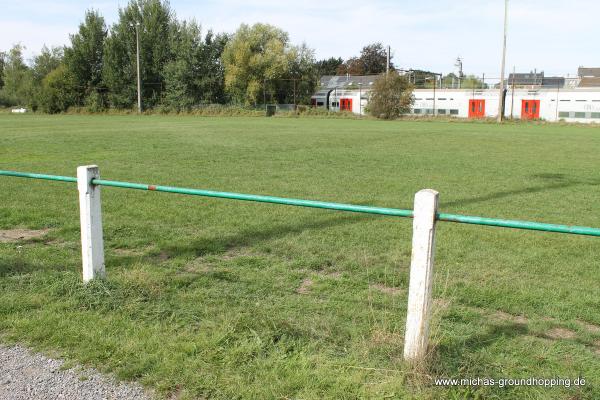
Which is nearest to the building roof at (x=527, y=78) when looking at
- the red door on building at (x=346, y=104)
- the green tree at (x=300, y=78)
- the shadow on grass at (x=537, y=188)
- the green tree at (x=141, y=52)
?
the red door on building at (x=346, y=104)

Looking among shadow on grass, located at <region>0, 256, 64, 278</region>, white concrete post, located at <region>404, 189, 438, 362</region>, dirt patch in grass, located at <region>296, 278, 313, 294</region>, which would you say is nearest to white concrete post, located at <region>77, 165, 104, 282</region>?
shadow on grass, located at <region>0, 256, 64, 278</region>

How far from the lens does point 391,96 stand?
51.7 metres

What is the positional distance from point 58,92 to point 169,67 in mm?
15199

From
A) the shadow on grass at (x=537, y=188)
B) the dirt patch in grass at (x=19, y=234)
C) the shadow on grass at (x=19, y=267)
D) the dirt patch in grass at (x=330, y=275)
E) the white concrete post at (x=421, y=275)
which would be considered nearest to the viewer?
the white concrete post at (x=421, y=275)

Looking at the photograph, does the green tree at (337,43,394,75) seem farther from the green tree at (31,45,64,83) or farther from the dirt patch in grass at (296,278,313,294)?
the dirt patch in grass at (296,278,313,294)

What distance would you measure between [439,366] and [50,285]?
3484 mm

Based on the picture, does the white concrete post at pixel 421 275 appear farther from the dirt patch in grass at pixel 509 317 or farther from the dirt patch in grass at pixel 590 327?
the dirt patch in grass at pixel 590 327

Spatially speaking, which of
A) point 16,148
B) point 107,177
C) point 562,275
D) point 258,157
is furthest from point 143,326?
point 16,148

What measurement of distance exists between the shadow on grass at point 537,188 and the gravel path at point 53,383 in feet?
23.7

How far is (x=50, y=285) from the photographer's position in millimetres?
4945

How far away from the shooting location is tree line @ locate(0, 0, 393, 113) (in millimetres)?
64875

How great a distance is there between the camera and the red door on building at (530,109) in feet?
176

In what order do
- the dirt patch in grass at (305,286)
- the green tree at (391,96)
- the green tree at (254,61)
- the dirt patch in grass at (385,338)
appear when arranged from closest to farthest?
the dirt patch in grass at (385,338)
the dirt patch in grass at (305,286)
the green tree at (391,96)
the green tree at (254,61)

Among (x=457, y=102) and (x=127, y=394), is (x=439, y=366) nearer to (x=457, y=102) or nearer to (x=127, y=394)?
(x=127, y=394)
